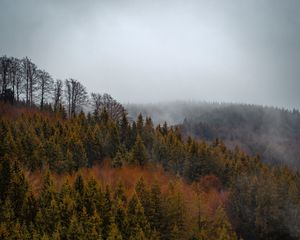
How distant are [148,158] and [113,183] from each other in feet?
51.7

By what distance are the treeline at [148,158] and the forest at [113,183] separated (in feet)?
0.57

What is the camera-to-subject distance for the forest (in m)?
51.2

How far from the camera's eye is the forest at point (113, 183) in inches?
2015

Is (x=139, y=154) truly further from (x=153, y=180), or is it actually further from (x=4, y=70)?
(x=4, y=70)

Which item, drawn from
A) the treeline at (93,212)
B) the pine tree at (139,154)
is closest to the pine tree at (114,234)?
the treeline at (93,212)

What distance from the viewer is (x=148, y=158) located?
80375mm

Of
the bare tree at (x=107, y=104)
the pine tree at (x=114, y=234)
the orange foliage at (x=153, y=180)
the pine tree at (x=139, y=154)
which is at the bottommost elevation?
the pine tree at (x=114, y=234)

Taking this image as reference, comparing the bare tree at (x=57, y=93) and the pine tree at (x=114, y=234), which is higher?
the bare tree at (x=57, y=93)

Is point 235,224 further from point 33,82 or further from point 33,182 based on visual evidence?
point 33,82

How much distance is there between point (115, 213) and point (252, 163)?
172 feet

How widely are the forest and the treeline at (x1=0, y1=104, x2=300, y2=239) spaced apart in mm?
175

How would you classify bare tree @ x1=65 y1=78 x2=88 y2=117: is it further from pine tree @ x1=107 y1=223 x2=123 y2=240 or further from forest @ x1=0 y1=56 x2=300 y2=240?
pine tree @ x1=107 y1=223 x2=123 y2=240

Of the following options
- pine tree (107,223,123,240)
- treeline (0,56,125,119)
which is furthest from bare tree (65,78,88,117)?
pine tree (107,223,123,240)

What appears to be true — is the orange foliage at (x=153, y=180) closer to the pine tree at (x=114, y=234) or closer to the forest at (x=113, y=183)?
the forest at (x=113, y=183)
